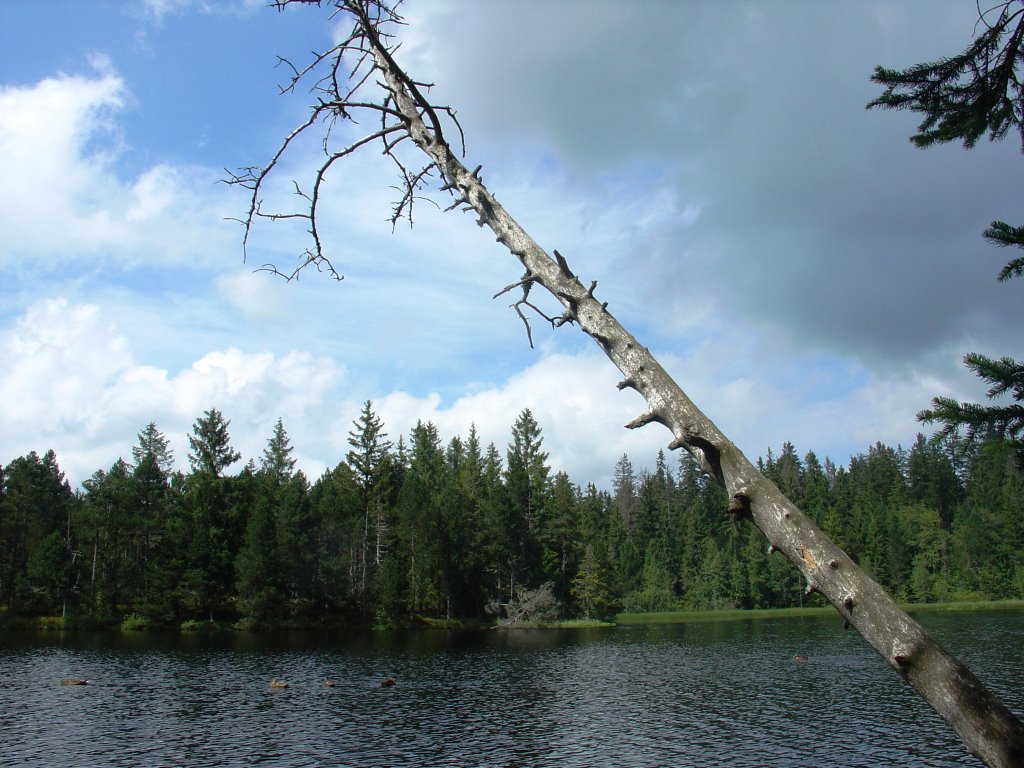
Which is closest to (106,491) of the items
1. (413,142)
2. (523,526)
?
(523,526)

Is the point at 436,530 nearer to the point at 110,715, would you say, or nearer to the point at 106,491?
the point at 106,491

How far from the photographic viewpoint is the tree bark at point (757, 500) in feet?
10.1

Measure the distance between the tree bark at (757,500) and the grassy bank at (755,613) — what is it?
260 ft

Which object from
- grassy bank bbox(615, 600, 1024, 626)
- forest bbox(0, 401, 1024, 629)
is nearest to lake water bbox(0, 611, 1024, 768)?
forest bbox(0, 401, 1024, 629)

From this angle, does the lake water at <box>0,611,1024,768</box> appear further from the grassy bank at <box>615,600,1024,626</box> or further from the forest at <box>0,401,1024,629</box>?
the grassy bank at <box>615,600,1024,626</box>

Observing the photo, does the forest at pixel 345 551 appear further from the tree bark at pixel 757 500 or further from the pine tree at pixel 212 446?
the tree bark at pixel 757 500

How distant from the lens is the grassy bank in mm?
82750

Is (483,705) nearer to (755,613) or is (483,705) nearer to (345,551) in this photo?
(345,551)

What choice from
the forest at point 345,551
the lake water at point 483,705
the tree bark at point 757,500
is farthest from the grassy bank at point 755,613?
the tree bark at point 757,500

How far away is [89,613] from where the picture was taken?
6788cm

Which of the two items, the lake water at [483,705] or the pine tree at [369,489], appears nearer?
the lake water at [483,705]

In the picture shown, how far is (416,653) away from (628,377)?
156 ft

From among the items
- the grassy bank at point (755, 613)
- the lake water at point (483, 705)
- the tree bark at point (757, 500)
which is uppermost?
the tree bark at point (757, 500)

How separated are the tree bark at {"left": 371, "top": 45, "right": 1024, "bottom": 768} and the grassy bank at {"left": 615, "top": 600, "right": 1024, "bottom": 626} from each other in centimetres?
7931
